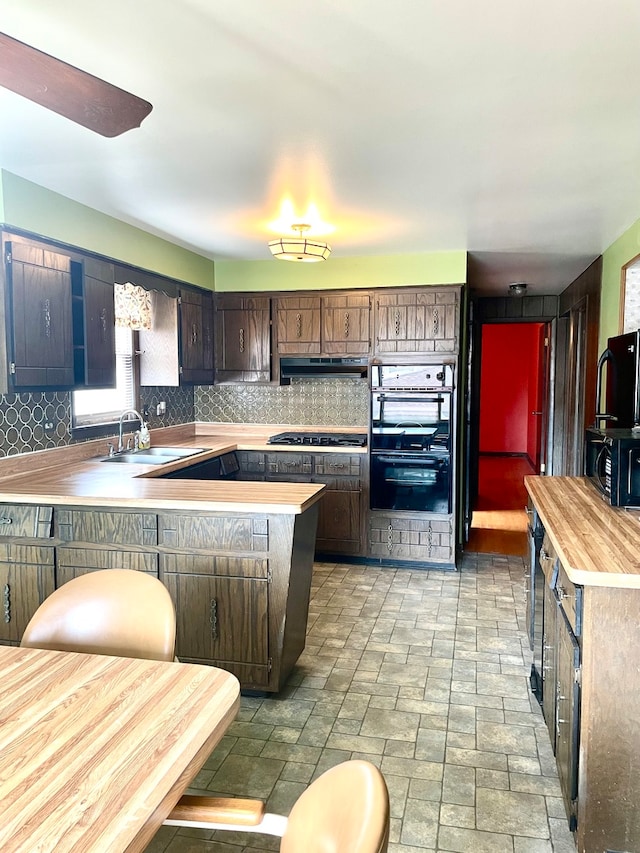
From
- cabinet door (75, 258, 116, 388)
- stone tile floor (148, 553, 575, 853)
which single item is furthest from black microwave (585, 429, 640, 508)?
cabinet door (75, 258, 116, 388)

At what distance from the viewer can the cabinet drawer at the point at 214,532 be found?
107 inches

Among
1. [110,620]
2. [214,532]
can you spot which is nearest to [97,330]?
[214,532]

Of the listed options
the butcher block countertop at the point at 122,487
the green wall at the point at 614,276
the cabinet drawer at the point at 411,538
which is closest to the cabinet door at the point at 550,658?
the butcher block countertop at the point at 122,487

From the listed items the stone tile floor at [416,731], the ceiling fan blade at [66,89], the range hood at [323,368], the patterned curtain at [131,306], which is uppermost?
the ceiling fan blade at [66,89]

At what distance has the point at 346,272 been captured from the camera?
503 cm

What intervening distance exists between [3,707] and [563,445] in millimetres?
6381

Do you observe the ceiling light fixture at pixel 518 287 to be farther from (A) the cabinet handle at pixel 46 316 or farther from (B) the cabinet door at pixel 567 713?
(B) the cabinet door at pixel 567 713

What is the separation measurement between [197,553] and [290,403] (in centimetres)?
289

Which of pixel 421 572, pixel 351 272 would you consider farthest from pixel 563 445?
pixel 351 272

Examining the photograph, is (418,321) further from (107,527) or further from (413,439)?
(107,527)

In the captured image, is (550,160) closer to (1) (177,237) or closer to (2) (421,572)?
(1) (177,237)

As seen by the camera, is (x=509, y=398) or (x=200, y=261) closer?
(x=200, y=261)

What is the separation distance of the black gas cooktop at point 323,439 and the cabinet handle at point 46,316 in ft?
7.25

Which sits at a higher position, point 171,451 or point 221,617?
point 171,451
